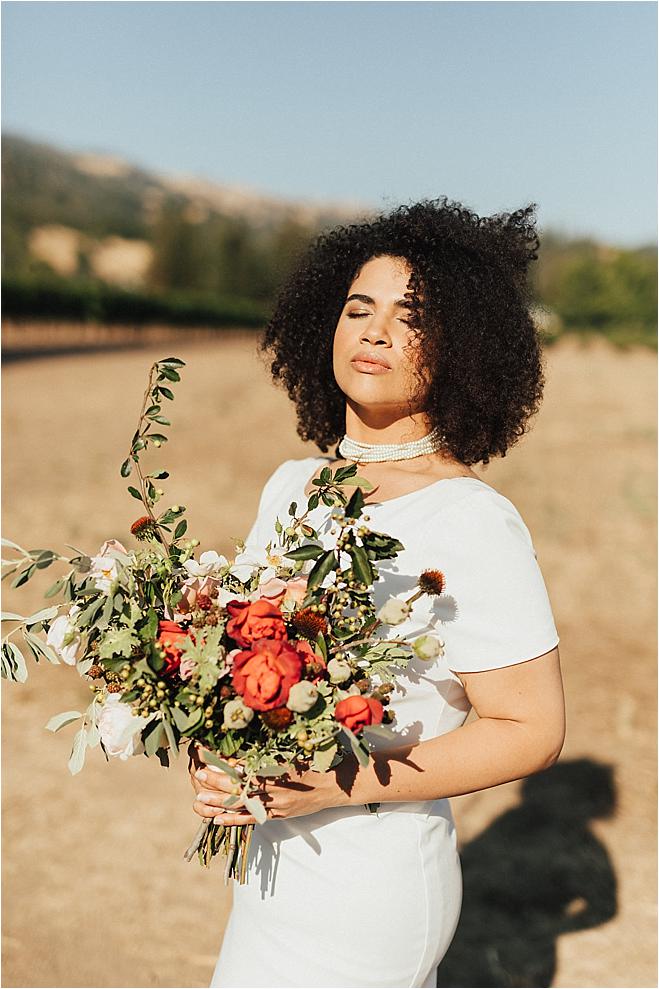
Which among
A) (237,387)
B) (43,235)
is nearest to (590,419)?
(237,387)

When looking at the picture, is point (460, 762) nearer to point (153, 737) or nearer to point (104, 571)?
point (153, 737)

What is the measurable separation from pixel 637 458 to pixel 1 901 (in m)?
13.1

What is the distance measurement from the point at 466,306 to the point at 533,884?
146 inches

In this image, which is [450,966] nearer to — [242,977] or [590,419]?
[242,977]

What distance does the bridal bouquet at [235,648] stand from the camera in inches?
63.5

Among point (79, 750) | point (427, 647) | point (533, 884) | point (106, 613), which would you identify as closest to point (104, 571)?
point (106, 613)

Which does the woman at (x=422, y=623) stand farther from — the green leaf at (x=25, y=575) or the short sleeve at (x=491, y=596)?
the green leaf at (x=25, y=575)

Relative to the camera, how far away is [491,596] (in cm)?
195

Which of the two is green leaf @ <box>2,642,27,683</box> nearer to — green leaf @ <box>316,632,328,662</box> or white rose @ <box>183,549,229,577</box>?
white rose @ <box>183,549,229,577</box>

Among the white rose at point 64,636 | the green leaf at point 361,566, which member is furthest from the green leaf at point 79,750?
the green leaf at point 361,566

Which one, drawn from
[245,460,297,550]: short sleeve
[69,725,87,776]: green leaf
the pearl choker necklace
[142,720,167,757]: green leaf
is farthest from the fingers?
the pearl choker necklace

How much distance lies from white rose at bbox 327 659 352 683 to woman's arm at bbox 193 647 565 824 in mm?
319

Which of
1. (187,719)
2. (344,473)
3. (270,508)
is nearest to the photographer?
Answer: (187,719)

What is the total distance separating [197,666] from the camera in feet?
5.40
